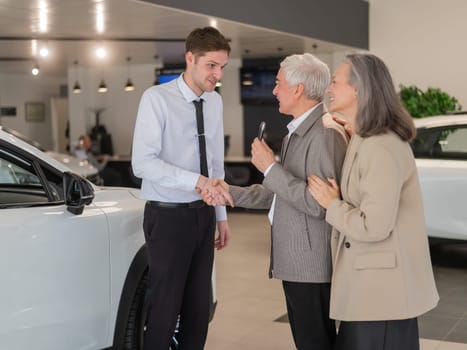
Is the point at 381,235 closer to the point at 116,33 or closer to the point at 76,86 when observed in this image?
the point at 116,33

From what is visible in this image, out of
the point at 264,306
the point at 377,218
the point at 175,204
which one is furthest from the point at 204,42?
the point at 264,306

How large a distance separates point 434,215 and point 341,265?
4386 millimetres

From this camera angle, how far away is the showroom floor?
4.70 meters

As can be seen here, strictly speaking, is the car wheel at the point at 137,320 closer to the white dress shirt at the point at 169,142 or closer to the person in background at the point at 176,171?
the person in background at the point at 176,171

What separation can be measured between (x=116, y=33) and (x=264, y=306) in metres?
6.75

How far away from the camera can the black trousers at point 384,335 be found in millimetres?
2568

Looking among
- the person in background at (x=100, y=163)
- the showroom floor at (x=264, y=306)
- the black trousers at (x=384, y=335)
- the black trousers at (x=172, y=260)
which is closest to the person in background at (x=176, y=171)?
the black trousers at (x=172, y=260)

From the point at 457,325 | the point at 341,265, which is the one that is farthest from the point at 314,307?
the point at 457,325

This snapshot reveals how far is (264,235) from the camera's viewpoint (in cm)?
935

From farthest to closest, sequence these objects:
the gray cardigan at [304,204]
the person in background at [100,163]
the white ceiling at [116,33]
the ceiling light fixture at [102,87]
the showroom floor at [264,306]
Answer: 1. the ceiling light fixture at [102,87]
2. the person in background at [100,163]
3. the white ceiling at [116,33]
4. the showroom floor at [264,306]
5. the gray cardigan at [304,204]

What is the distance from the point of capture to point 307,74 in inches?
107

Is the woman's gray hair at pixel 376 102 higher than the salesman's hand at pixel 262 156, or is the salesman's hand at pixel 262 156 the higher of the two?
the woman's gray hair at pixel 376 102

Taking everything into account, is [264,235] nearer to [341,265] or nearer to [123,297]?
[123,297]

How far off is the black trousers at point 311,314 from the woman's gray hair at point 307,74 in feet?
2.43
